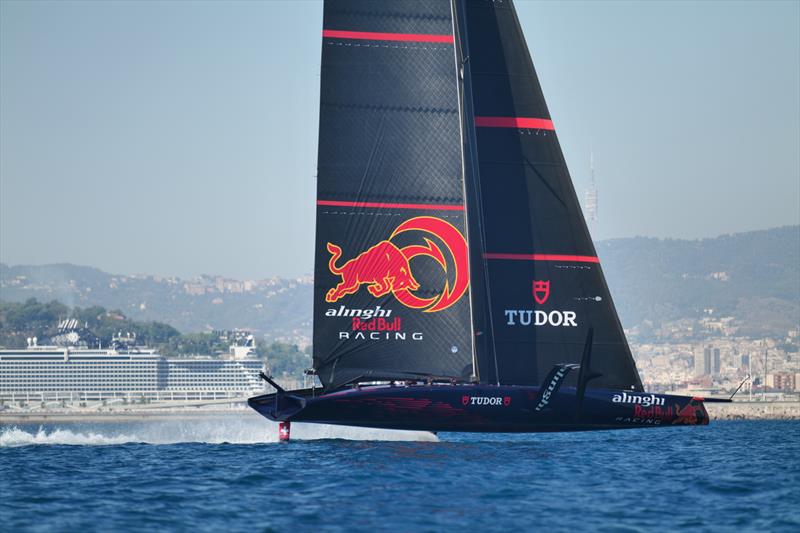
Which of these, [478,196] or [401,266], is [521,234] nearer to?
[478,196]

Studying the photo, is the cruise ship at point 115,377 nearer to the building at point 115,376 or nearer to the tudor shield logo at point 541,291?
the building at point 115,376

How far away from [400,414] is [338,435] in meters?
3.31

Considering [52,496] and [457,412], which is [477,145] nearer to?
[457,412]

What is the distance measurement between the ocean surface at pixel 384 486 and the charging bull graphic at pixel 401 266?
310 cm

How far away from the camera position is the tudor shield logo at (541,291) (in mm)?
28328

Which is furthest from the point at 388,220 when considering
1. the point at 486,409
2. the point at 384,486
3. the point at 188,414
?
the point at 188,414

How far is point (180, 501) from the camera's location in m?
19.8

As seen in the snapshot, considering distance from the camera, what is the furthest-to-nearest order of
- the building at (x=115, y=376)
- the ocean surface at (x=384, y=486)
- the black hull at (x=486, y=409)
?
1. the building at (x=115, y=376)
2. the black hull at (x=486, y=409)
3. the ocean surface at (x=384, y=486)

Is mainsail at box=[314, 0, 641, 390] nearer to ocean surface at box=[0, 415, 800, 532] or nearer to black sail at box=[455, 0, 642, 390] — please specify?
black sail at box=[455, 0, 642, 390]

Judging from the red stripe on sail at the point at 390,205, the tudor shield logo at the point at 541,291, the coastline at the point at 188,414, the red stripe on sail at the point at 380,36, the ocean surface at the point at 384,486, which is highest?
the red stripe on sail at the point at 380,36

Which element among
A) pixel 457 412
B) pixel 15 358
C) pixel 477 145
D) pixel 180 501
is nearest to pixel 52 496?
pixel 180 501

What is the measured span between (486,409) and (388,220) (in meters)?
4.58

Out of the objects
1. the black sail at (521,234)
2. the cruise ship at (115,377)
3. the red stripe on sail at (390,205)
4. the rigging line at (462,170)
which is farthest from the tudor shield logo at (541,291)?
the cruise ship at (115,377)

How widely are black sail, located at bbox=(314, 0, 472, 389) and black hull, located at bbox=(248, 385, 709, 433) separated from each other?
2.85ft
